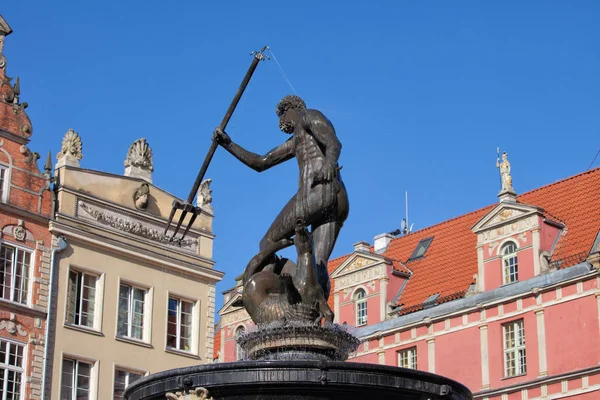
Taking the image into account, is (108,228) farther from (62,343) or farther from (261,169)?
(261,169)

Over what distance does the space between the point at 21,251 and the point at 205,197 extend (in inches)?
297

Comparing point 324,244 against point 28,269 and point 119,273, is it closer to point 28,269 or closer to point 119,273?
point 28,269

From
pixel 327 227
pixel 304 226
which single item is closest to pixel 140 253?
pixel 327 227

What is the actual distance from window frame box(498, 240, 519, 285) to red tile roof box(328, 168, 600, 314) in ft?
4.08

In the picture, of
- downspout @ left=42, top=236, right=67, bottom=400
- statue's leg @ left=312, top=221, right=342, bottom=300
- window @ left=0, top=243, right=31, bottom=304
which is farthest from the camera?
window @ left=0, top=243, right=31, bottom=304

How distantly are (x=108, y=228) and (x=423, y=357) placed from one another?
33.9 ft

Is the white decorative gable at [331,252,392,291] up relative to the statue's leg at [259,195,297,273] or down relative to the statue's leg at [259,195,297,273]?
up

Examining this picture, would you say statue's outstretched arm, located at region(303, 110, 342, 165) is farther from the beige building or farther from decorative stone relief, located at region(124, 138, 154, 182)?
decorative stone relief, located at region(124, 138, 154, 182)

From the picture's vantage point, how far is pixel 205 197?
1511 inches

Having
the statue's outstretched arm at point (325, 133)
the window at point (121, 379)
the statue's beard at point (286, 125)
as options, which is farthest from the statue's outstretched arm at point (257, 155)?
the window at point (121, 379)

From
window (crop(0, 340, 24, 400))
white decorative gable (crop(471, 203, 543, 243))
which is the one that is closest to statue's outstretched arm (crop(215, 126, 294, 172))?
window (crop(0, 340, 24, 400))

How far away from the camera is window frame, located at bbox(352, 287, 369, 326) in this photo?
39.5m

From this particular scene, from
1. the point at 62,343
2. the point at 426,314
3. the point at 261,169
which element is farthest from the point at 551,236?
the point at 261,169

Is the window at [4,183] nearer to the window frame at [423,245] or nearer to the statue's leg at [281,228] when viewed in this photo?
the window frame at [423,245]
